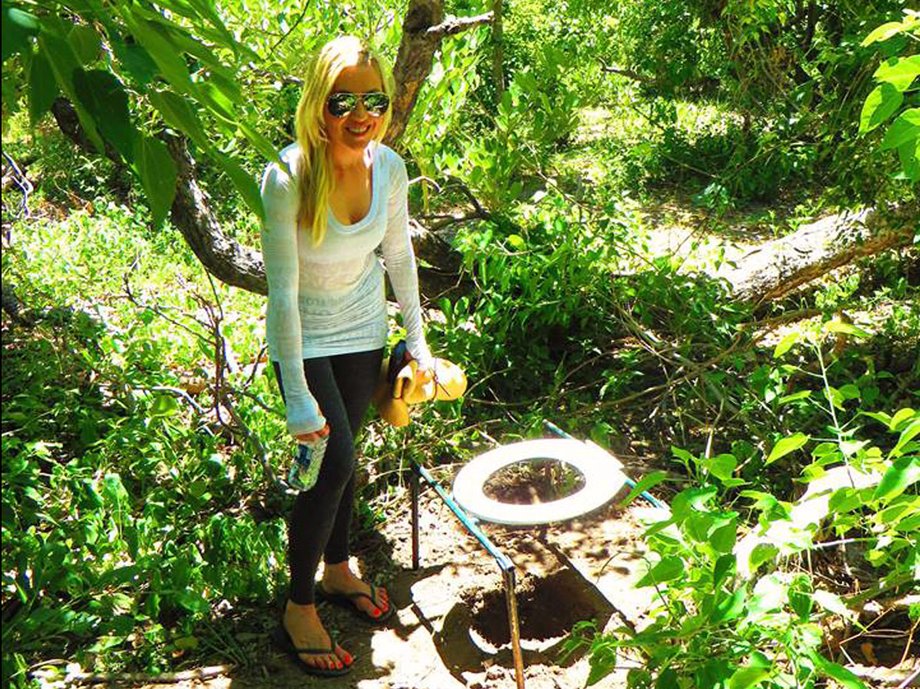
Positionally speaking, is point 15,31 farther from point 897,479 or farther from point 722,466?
point 897,479

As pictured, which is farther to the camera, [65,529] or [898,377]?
[898,377]

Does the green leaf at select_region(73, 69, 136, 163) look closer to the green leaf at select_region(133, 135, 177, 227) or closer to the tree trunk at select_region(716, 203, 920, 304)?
the green leaf at select_region(133, 135, 177, 227)

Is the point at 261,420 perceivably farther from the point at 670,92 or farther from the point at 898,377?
the point at 670,92

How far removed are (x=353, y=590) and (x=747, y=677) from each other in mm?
1667

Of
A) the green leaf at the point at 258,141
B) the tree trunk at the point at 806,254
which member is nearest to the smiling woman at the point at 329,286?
the green leaf at the point at 258,141

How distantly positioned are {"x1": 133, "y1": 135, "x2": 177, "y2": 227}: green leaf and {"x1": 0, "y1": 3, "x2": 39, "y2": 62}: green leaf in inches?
9.8

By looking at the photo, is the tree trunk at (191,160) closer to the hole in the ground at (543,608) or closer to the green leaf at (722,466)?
the hole in the ground at (543,608)

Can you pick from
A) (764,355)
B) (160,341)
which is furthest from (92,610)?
(764,355)

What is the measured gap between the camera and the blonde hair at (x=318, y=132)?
2.46 m

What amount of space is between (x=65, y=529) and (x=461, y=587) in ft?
4.16

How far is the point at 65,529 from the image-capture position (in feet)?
9.41

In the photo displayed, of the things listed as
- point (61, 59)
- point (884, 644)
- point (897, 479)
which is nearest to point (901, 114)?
point (897, 479)

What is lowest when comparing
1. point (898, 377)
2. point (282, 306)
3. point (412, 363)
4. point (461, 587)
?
point (461, 587)

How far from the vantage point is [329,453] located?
265 centimetres
